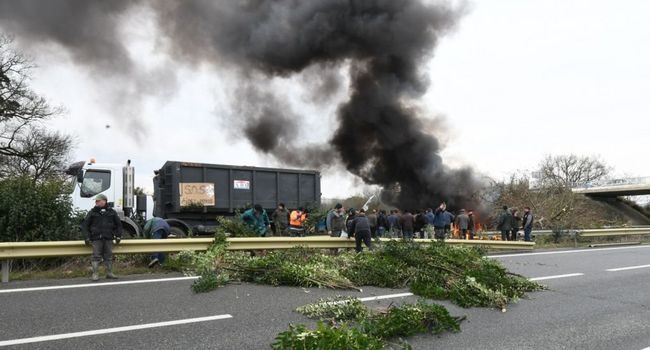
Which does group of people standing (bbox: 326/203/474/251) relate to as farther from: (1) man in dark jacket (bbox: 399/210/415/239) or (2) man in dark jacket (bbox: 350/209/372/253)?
(2) man in dark jacket (bbox: 350/209/372/253)

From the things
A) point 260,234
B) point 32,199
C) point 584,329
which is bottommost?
point 584,329

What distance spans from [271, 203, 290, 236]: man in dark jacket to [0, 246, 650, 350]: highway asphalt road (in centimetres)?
631

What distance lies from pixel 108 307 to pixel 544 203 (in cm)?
2305

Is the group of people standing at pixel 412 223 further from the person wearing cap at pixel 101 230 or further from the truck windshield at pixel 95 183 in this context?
the person wearing cap at pixel 101 230

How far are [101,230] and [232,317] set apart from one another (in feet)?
11.8

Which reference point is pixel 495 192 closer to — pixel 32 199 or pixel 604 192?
pixel 32 199

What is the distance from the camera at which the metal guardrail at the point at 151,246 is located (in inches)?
289

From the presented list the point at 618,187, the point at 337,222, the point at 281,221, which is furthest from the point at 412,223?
the point at 618,187

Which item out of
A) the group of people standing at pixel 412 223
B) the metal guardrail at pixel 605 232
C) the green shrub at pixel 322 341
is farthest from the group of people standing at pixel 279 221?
the metal guardrail at pixel 605 232

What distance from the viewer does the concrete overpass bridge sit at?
169 feet

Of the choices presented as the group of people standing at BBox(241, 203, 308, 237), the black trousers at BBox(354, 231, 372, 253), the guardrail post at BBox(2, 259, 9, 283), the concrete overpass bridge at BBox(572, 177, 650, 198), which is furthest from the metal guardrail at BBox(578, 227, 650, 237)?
the concrete overpass bridge at BBox(572, 177, 650, 198)

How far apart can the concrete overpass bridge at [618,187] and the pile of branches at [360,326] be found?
173 ft

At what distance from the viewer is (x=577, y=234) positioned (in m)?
17.6

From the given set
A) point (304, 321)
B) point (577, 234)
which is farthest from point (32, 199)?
point (577, 234)
